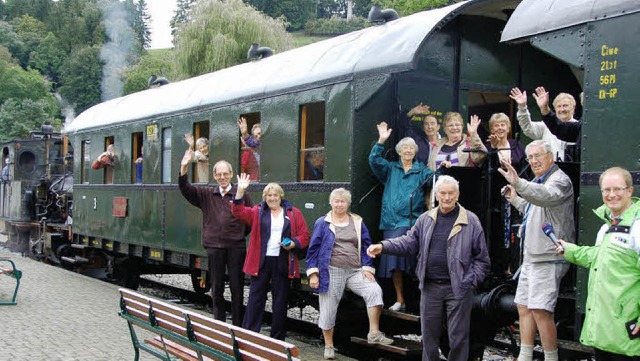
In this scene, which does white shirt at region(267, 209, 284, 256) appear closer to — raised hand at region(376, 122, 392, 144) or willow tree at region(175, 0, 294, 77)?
raised hand at region(376, 122, 392, 144)

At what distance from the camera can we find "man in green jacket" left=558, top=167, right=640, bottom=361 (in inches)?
173

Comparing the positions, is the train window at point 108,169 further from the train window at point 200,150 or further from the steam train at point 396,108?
the train window at point 200,150

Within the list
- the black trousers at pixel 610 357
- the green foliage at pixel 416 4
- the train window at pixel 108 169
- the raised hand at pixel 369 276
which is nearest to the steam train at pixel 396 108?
the raised hand at pixel 369 276

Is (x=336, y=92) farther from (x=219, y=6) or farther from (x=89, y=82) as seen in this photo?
(x=89, y=82)

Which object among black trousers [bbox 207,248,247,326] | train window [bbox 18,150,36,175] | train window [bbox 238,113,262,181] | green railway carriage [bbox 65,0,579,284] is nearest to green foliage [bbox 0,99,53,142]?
train window [bbox 18,150,36,175]

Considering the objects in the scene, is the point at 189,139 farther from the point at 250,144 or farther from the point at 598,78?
the point at 598,78

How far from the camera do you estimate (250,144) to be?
382 inches

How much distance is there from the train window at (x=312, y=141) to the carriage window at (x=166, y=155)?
3.98 m

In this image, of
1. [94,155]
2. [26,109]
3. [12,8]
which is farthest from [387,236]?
[12,8]

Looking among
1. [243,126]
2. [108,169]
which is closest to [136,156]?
[108,169]

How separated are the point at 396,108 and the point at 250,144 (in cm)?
254

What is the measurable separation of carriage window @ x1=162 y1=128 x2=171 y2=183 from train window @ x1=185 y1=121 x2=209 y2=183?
876 millimetres

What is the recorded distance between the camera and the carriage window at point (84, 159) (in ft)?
52.0

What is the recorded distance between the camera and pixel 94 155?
15.4 metres
